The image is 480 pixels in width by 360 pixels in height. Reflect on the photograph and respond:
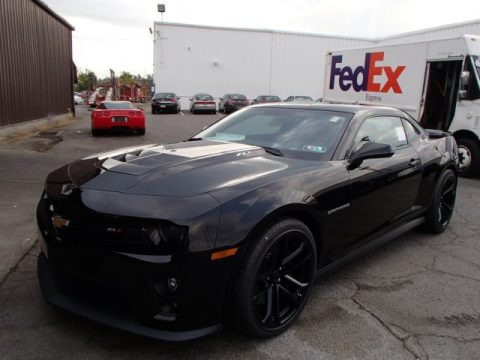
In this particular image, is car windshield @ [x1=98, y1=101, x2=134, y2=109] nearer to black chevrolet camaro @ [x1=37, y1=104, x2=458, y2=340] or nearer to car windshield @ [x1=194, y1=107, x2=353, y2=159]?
car windshield @ [x1=194, y1=107, x2=353, y2=159]

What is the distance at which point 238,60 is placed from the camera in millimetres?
34656

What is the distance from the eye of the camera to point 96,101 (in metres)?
38.8

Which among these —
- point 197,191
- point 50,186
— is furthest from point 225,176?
point 50,186

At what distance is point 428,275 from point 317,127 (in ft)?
5.53

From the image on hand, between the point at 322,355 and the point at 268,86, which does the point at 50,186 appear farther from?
the point at 268,86

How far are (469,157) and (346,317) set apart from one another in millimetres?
6855

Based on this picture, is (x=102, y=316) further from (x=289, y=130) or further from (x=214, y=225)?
(x=289, y=130)

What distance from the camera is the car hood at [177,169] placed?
95.3 inches

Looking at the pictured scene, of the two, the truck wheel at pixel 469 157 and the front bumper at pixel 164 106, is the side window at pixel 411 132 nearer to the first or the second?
the truck wheel at pixel 469 157

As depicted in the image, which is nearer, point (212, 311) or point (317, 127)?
point (212, 311)

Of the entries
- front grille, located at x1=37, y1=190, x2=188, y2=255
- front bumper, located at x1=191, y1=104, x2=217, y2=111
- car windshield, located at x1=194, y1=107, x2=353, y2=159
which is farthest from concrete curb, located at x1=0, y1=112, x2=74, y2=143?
front bumper, located at x1=191, y1=104, x2=217, y2=111

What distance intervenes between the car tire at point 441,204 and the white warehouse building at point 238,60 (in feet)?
102

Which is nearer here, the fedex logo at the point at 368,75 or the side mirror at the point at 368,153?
the side mirror at the point at 368,153

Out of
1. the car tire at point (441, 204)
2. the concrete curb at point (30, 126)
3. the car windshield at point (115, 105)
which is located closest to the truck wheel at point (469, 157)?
the car tire at point (441, 204)
